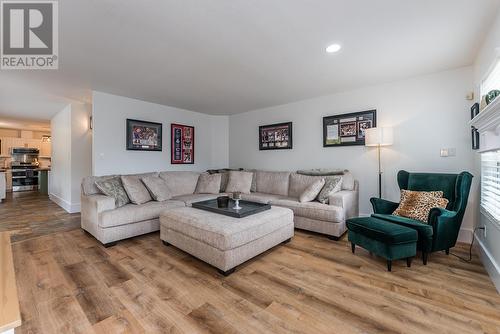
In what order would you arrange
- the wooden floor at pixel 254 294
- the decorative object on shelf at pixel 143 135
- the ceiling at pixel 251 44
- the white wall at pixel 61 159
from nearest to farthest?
the wooden floor at pixel 254 294 → the ceiling at pixel 251 44 → the decorative object on shelf at pixel 143 135 → the white wall at pixel 61 159

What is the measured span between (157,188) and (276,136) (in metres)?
2.66

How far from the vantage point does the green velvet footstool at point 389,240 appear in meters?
2.14

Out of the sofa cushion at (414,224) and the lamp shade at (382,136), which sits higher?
the lamp shade at (382,136)

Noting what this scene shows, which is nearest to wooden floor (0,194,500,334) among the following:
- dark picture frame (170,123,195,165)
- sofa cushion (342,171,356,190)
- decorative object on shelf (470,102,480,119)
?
sofa cushion (342,171,356,190)

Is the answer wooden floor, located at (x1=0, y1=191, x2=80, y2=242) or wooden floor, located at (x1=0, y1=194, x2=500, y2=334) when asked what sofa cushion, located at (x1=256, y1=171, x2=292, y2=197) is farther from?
wooden floor, located at (x1=0, y1=191, x2=80, y2=242)

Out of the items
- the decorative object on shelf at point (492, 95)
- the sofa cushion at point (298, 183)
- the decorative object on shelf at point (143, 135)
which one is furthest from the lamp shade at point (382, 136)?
the decorative object on shelf at point (143, 135)

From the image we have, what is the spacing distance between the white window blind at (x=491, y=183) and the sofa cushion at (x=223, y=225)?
2007 mm

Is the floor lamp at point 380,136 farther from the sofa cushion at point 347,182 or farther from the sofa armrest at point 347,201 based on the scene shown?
the sofa armrest at point 347,201

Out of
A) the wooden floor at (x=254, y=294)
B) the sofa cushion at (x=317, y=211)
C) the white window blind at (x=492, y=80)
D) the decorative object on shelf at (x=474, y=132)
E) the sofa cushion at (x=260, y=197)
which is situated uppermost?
the white window blind at (x=492, y=80)

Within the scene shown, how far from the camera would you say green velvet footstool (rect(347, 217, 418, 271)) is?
2.14m

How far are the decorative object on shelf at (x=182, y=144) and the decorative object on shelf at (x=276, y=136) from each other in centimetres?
169

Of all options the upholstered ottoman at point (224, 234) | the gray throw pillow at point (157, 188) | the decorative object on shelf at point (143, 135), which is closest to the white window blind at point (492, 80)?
the upholstered ottoman at point (224, 234)

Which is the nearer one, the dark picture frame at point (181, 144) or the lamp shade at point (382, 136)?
the lamp shade at point (382, 136)

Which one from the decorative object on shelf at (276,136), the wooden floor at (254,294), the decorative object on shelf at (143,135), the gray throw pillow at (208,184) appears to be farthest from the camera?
the decorative object on shelf at (276,136)
